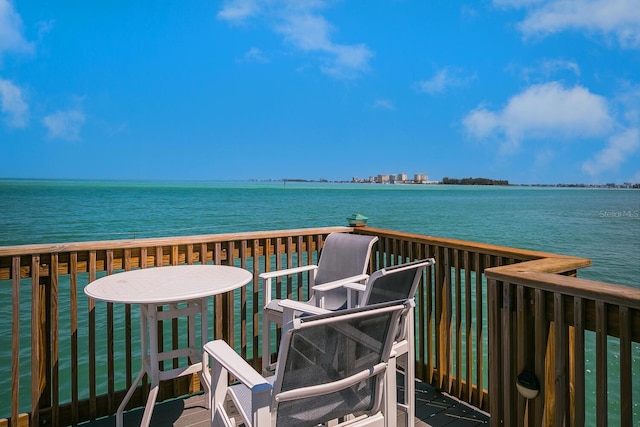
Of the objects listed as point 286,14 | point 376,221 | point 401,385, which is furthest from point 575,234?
point 286,14

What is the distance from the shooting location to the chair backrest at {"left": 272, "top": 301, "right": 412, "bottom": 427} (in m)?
1.40

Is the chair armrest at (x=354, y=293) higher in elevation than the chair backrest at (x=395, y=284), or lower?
lower

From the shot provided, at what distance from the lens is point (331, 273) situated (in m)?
3.29

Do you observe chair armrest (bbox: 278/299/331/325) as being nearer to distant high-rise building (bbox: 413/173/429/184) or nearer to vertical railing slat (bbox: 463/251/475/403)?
vertical railing slat (bbox: 463/251/475/403)

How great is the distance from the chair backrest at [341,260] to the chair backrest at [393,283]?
0.76 metres

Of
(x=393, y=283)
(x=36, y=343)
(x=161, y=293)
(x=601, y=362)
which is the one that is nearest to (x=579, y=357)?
(x=601, y=362)

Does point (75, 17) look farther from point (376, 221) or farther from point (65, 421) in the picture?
point (65, 421)

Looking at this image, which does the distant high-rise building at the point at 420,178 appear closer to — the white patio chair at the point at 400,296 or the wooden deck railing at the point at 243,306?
the wooden deck railing at the point at 243,306

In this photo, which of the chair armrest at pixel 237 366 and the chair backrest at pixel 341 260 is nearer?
the chair armrest at pixel 237 366

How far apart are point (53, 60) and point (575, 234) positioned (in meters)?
65.0

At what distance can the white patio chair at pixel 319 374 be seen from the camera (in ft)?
4.59

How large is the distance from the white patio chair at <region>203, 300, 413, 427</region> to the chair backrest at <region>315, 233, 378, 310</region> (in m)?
1.43

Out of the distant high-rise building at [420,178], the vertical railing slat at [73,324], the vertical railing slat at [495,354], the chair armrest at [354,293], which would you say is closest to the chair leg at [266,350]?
the chair armrest at [354,293]

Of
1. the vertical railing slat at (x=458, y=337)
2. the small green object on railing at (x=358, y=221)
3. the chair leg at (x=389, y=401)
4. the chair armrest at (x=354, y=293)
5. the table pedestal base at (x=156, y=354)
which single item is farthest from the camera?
the small green object on railing at (x=358, y=221)
